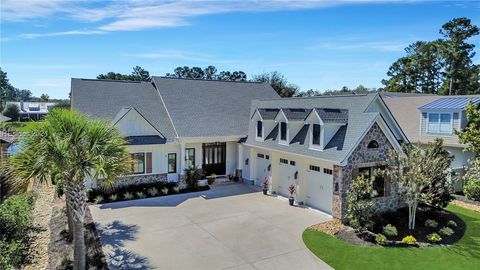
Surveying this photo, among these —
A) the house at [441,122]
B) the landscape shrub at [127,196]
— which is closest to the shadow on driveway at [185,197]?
the landscape shrub at [127,196]

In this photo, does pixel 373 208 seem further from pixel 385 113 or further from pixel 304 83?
pixel 304 83

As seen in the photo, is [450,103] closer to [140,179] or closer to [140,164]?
[140,164]

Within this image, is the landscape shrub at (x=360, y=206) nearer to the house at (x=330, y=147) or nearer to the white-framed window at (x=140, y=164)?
the house at (x=330, y=147)

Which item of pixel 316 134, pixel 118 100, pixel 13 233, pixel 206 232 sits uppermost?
pixel 118 100

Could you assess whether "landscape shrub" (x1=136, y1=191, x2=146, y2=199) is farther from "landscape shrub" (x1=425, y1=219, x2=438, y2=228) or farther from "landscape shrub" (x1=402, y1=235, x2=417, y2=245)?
"landscape shrub" (x1=425, y1=219, x2=438, y2=228)

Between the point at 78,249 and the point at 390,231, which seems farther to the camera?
the point at 390,231

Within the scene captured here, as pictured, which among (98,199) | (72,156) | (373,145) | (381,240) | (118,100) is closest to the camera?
(72,156)

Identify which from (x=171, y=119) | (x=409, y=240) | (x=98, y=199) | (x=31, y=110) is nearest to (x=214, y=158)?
(x=171, y=119)
